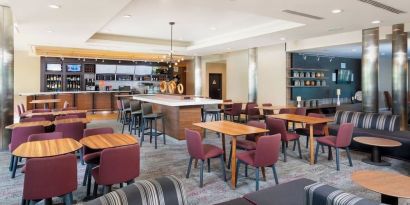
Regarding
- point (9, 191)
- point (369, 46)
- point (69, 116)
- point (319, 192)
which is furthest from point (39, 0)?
point (369, 46)

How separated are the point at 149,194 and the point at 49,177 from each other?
54.1 inches

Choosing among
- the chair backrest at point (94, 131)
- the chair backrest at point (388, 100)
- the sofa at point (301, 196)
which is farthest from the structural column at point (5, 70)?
the chair backrest at point (388, 100)

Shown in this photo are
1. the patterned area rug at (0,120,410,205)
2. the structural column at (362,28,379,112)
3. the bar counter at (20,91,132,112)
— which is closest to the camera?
the patterned area rug at (0,120,410,205)

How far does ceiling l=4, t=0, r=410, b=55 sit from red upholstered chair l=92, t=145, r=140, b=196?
2.94 metres

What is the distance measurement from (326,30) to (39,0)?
6345 mm

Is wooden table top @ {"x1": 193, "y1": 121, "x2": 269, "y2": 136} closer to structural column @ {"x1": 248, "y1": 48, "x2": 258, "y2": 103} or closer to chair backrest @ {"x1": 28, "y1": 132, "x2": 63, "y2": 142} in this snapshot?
chair backrest @ {"x1": 28, "y1": 132, "x2": 63, "y2": 142}

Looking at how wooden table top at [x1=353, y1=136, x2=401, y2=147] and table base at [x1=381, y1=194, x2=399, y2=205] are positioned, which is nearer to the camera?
table base at [x1=381, y1=194, x2=399, y2=205]

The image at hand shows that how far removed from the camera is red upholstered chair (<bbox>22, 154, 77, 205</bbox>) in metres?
2.34

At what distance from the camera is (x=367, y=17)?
5328 mm

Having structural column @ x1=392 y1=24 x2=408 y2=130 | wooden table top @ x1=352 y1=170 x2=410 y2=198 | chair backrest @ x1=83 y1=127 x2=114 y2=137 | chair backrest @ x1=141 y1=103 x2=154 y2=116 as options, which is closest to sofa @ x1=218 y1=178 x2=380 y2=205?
wooden table top @ x1=352 y1=170 x2=410 y2=198

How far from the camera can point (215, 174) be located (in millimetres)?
4191

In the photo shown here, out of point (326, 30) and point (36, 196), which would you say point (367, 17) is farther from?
point (36, 196)

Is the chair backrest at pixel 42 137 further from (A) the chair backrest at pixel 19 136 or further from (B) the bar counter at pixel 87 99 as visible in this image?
(B) the bar counter at pixel 87 99

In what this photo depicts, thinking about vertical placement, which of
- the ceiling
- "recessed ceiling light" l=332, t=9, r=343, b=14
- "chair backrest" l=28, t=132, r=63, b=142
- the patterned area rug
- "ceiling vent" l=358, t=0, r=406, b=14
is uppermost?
the ceiling
